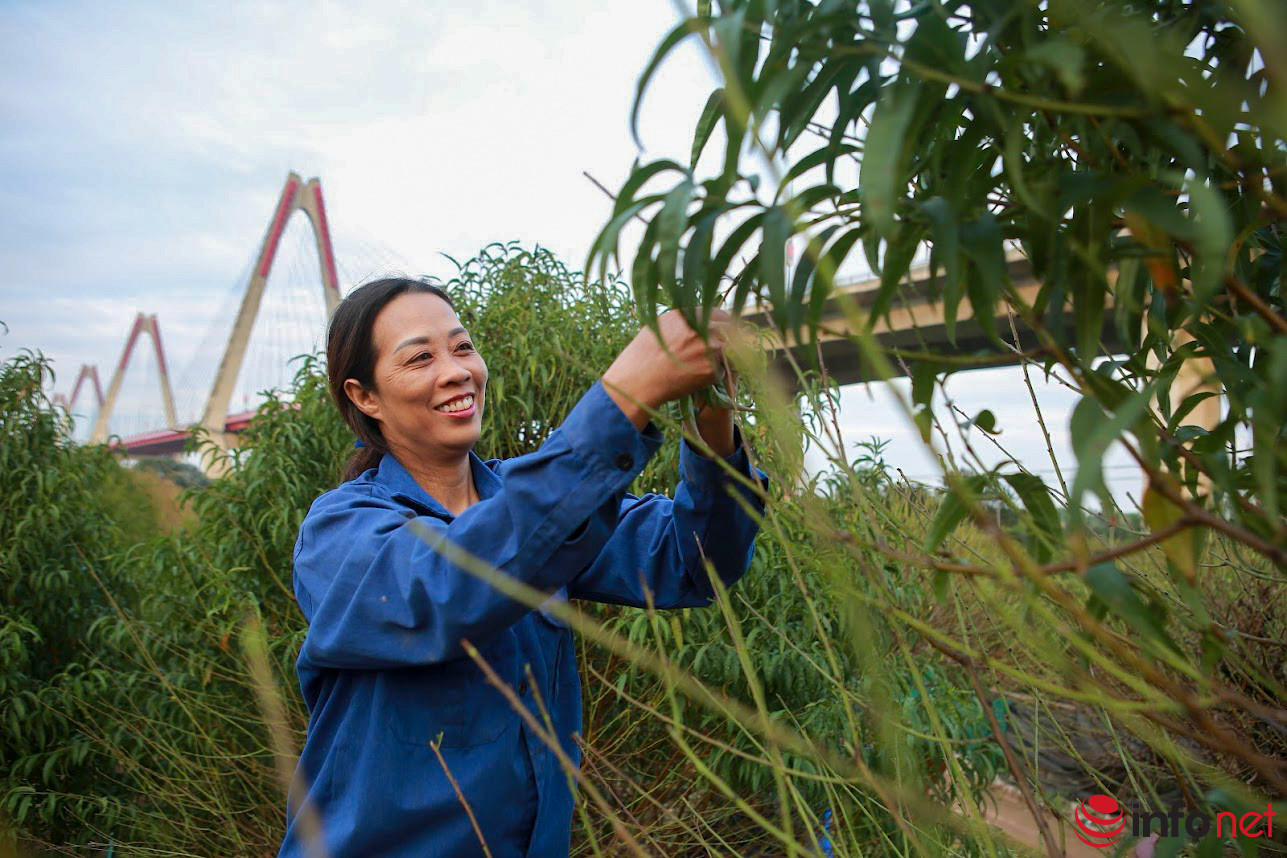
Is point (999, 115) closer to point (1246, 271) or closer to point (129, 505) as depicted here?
point (1246, 271)

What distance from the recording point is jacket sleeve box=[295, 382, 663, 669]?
1.05 meters

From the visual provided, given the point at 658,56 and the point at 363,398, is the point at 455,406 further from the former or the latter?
the point at 658,56

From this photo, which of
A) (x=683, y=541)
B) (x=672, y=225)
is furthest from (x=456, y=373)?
(x=672, y=225)

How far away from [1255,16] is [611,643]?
565 mm

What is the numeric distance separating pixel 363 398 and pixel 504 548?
0.74 metres

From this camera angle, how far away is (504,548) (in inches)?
41.4

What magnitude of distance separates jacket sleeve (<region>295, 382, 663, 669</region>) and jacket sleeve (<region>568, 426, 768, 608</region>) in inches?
7.7

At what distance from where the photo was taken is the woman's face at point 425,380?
1544 millimetres

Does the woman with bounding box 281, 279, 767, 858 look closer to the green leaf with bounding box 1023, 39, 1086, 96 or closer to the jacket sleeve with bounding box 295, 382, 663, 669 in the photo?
the jacket sleeve with bounding box 295, 382, 663, 669

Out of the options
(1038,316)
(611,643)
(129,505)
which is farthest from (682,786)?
(129,505)

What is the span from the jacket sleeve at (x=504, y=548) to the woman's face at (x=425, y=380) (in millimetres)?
372

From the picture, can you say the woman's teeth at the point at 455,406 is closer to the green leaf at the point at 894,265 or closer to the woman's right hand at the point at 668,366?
the woman's right hand at the point at 668,366

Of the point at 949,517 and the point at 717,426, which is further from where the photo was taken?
the point at 717,426

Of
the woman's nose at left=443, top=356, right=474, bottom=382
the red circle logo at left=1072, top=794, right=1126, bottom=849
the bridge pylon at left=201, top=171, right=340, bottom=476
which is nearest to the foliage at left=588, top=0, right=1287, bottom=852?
the red circle logo at left=1072, top=794, right=1126, bottom=849
